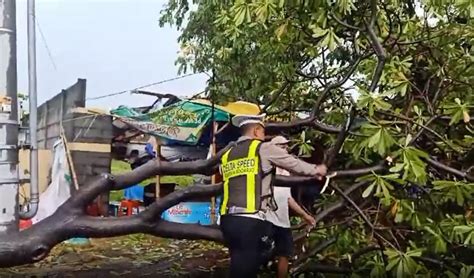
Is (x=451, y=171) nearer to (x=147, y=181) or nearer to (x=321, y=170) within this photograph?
(x=321, y=170)

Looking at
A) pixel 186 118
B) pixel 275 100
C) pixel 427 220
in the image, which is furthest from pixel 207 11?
pixel 427 220

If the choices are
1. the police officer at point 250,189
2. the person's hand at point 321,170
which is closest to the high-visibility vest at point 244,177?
the police officer at point 250,189

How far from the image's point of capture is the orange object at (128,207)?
11.9 m

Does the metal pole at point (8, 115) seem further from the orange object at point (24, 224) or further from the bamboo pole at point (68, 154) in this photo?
the bamboo pole at point (68, 154)

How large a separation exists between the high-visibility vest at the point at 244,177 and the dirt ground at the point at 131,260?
2837 millimetres

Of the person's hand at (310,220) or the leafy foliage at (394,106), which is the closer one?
the leafy foliage at (394,106)

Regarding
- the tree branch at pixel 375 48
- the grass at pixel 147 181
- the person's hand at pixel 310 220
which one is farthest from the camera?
the grass at pixel 147 181

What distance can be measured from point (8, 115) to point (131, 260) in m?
4.60

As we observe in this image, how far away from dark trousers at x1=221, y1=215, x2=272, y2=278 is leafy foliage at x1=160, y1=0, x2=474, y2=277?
908 mm

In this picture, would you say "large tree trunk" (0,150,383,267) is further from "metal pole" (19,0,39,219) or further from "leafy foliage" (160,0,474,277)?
"leafy foliage" (160,0,474,277)

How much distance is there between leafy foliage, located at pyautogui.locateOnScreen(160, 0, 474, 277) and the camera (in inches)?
201

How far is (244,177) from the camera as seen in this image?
521cm

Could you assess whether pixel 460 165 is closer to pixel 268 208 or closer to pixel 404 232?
pixel 404 232

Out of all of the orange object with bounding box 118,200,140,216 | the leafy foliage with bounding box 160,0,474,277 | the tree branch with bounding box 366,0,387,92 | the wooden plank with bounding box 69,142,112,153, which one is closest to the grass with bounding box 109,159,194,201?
the orange object with bounding box 118,200,140,216
